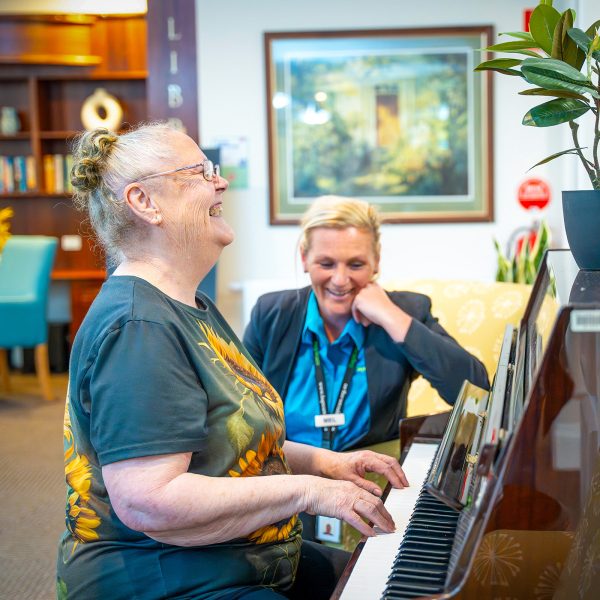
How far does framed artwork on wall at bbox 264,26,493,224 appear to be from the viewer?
5.47m

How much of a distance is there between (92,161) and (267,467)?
0.60 m

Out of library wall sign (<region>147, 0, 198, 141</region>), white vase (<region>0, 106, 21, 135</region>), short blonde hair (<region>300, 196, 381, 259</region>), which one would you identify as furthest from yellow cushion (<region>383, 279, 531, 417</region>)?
white vase (<region>0, 106, 21, 135</region>)

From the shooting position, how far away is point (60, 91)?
7.53 m

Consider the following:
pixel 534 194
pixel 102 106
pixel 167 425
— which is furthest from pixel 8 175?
pixel 167 425

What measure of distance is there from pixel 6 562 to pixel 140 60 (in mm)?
5167

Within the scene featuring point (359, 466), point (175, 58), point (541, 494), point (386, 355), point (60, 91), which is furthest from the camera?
point (60, 91)

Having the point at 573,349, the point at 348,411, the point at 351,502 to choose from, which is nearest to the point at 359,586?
the point at 351,502

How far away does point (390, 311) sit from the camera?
7.36 ft

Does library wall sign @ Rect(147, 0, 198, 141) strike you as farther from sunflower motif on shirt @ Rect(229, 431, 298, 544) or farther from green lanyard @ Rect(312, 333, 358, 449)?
sunflower motif on shirt @ Rect(229, 431, 298, 544)

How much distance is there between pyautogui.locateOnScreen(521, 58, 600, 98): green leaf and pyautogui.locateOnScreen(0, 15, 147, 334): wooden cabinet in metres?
6.11

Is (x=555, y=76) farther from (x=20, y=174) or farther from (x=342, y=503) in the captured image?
(x=20, y=174)

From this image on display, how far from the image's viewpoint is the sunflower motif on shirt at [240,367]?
4.75 ft

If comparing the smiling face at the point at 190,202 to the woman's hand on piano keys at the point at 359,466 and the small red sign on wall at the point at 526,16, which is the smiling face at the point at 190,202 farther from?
the small red sign on wall at the point at 526,16

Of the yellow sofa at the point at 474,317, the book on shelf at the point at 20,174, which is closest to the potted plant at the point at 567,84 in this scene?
the yellow sofa at the point at 474,317
